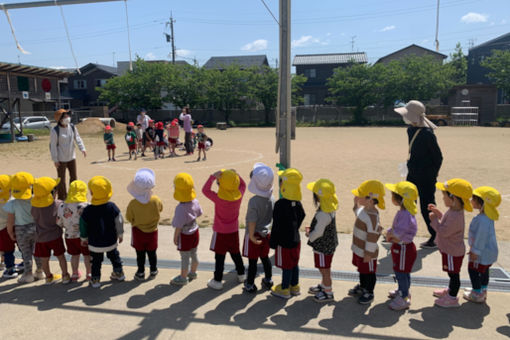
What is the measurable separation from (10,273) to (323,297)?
138 inches

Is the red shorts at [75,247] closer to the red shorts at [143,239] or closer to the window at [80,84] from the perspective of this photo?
the red shorts at [143,239]

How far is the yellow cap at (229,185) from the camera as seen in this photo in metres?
3.99

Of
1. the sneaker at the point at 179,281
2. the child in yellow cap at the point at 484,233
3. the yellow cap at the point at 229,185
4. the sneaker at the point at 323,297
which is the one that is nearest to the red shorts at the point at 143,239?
the sneaker at the point at 179,281

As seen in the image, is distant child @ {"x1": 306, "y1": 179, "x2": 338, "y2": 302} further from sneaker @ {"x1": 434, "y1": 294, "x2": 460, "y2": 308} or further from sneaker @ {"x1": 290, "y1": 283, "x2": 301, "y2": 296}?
sneaker @ {"x1": 434, "y1": 294, "x2": 460, "y2": 308}

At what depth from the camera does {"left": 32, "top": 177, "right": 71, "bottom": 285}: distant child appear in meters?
4.06

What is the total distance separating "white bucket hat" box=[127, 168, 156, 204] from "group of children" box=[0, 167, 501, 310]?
1 centimetres

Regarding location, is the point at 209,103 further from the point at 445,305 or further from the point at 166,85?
the point at 445,305

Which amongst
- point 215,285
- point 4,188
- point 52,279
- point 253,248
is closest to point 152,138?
point 4,188

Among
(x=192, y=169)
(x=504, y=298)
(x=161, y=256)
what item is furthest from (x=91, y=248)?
(x=192, y=169)

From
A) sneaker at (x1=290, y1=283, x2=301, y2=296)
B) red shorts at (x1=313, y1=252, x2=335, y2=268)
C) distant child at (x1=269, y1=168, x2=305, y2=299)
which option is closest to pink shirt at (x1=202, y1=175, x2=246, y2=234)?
distant child at (x1=269, y1=168, x2=305, y2=299)

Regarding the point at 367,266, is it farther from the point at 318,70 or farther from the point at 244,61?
the point at 244,61

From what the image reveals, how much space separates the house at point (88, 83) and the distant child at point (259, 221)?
2096 inches

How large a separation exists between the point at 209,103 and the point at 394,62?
1917 cm

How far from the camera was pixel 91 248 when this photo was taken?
4.07 metres
